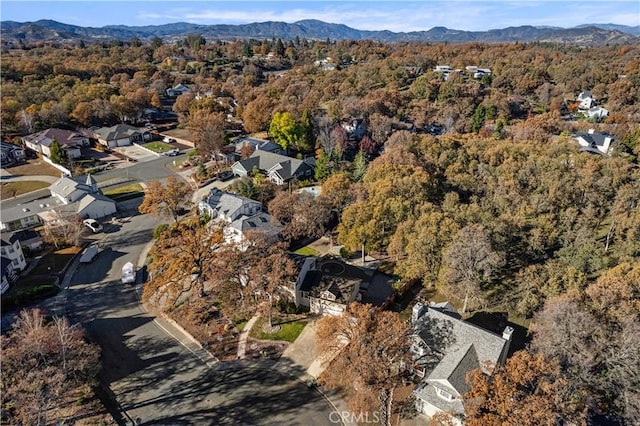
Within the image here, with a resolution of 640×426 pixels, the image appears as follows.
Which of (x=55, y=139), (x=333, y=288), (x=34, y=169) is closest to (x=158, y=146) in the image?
(x=55, y=139)

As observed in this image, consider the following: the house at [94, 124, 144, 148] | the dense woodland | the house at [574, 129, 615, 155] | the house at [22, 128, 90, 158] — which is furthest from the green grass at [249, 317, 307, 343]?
the house at [94, 124, 144, 148]

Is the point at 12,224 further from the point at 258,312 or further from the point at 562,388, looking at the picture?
the point at 562,388

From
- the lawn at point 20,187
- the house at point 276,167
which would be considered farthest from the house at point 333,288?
the lawn at point 20,187

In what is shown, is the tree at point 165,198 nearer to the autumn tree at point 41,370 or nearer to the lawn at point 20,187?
the autumn tree at point 41,370

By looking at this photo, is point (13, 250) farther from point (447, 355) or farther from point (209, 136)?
point (447, 355)

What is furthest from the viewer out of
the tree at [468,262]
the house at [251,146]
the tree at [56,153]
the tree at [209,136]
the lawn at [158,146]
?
the lawn at [158,146]

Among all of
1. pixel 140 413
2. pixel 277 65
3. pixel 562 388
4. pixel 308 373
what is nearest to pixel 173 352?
pixel 140 413
